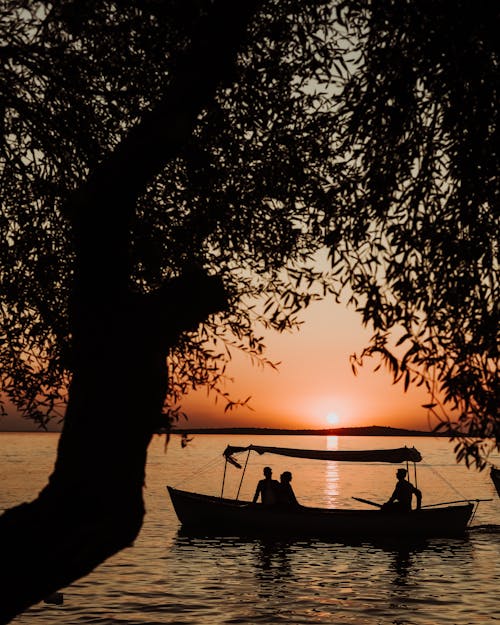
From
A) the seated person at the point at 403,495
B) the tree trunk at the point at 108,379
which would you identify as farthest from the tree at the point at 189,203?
the seated person at the point at 403,495

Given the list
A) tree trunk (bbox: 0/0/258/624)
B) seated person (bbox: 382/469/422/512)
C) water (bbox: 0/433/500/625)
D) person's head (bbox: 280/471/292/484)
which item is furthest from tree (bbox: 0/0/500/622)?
seated person (bbox: 382/469/422/512)

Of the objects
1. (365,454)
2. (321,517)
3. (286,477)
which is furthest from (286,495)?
(365,454)

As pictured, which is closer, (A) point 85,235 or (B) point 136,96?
(A) point 85,235

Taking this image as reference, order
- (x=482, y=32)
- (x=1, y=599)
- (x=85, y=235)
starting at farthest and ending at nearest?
1. (x=482, y=32)
2. (x=85, y=235)
3. (x=1, y=599)

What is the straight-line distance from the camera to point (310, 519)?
39.8 m

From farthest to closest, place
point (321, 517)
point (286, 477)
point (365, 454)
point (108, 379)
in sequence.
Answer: point (321, 517)
point (365, 454)
point (286, 477)
point (108, 379)

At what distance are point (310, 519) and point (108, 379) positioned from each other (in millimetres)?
35665

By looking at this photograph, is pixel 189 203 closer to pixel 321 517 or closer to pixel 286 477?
pixel 286 477

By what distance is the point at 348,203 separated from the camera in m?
8.73

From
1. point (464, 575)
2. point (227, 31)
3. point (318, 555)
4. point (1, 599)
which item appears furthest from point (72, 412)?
point (318, 555)

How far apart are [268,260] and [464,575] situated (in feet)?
95.0

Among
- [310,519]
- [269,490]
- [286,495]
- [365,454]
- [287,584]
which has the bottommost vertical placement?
[287,584]

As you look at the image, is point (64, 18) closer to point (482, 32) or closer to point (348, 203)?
point (348, 203)

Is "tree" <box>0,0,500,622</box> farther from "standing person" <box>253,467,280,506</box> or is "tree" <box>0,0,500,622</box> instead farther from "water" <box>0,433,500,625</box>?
"standing person" <box>253,467,280,506</box>
